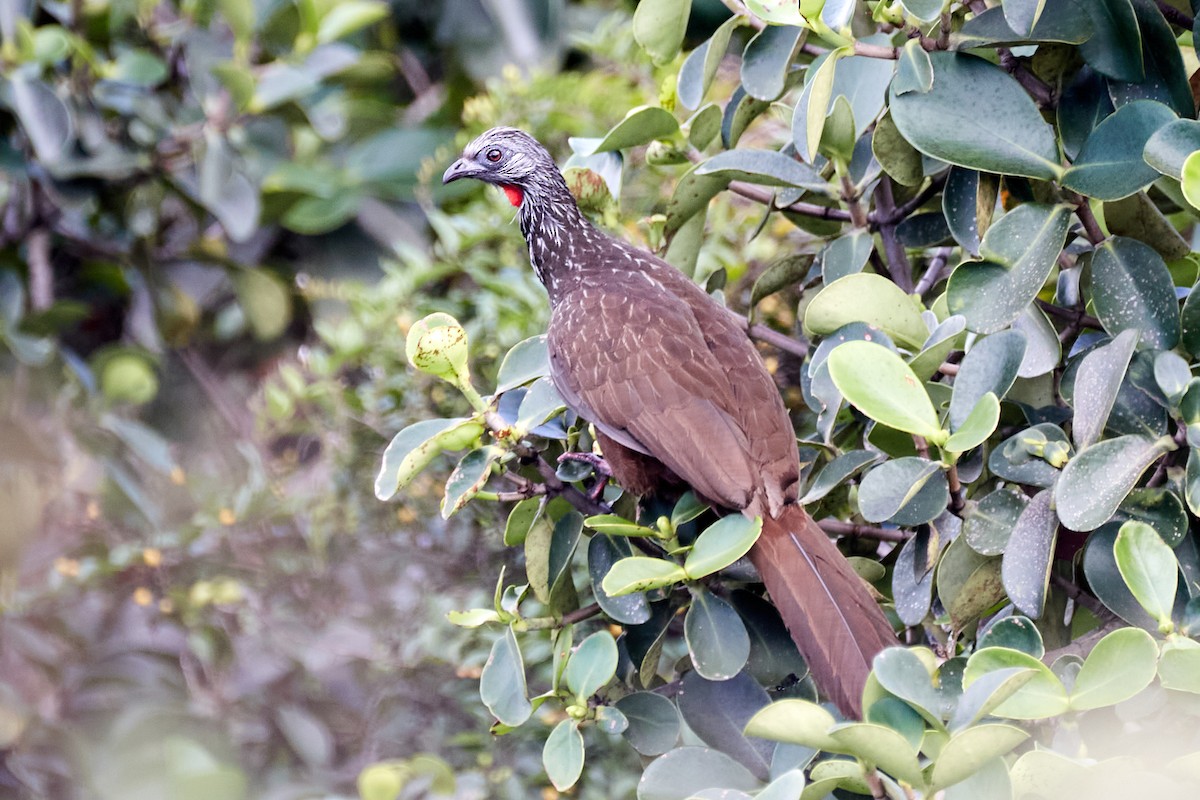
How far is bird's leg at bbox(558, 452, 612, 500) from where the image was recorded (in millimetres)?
1665

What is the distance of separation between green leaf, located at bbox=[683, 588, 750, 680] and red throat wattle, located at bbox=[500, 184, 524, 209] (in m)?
1.36

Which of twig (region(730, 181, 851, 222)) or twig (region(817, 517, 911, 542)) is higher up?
twig (region(730, 181, 851, 222))

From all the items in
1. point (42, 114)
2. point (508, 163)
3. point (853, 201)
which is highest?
point (853, 201)

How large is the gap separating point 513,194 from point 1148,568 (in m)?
1.76

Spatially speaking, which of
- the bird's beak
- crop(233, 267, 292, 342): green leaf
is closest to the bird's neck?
the bird's beak

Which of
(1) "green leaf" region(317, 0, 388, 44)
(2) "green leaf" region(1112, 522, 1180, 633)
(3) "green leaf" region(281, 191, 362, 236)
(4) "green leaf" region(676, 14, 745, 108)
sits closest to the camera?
(2) "green leaf" region(1112, 522, 1180, 633)

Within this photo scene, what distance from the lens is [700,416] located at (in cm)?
182

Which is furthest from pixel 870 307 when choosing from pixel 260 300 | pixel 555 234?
pixel 260 300

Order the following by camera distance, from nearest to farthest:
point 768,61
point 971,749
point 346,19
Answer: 1. point 971,749
2. point 768,61
3. point 346,19

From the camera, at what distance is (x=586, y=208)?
1.98 meters

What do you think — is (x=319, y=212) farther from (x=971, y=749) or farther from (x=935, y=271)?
(x=971, y=749)

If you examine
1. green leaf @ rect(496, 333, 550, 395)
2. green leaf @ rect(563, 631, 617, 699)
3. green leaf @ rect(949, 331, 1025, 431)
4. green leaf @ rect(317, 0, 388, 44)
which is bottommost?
green leaf @ rect(317, 0, 388, 44)

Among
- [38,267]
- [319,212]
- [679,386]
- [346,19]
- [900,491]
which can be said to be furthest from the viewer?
[319,212]

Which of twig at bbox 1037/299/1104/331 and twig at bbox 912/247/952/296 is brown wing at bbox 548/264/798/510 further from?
twig at bbox 1037/299/1104/331
